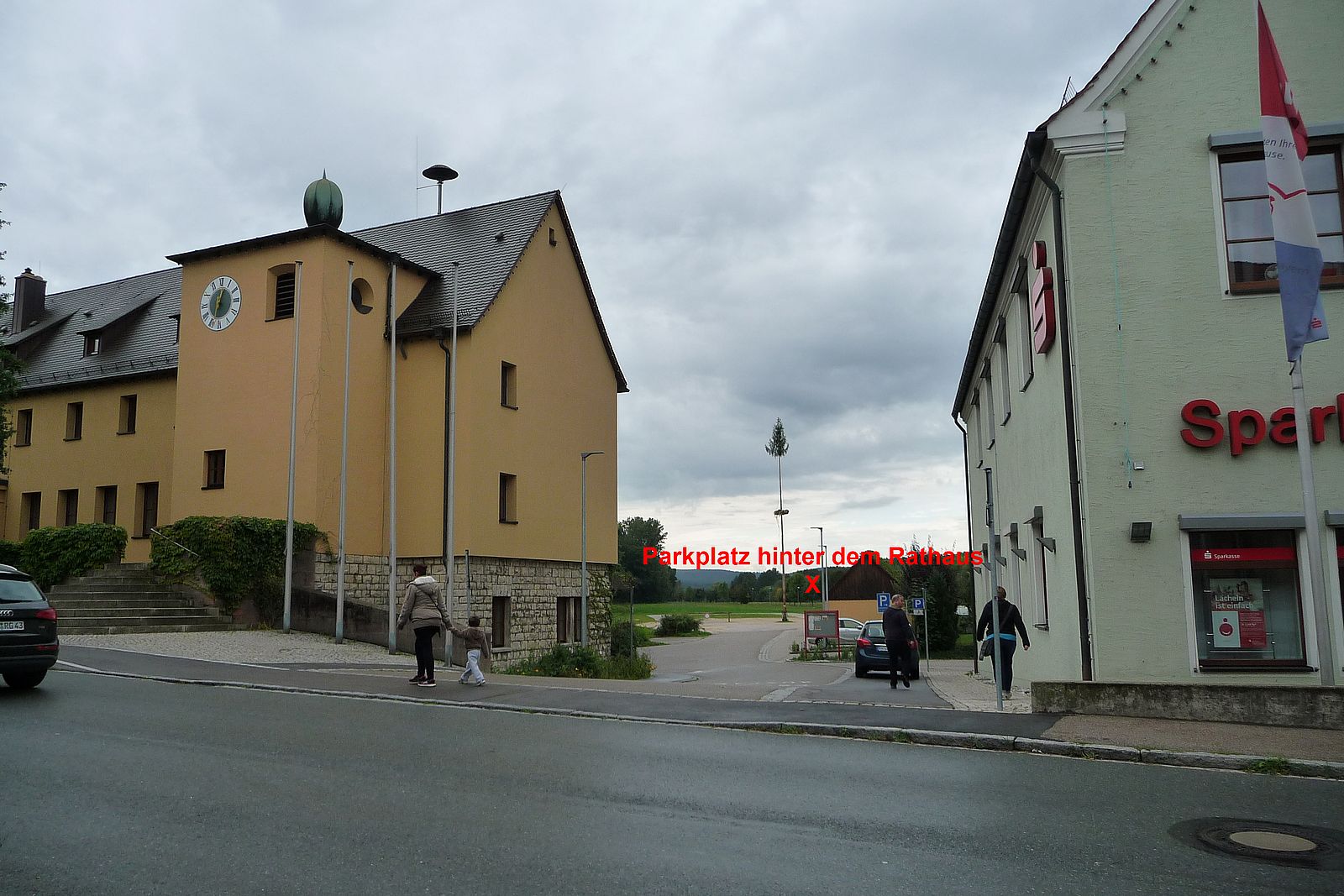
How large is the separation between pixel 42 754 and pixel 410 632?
14.6 m

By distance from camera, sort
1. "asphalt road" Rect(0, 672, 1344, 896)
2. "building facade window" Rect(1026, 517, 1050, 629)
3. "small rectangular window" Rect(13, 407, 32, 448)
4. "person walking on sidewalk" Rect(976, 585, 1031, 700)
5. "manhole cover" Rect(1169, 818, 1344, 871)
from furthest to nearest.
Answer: "small rectangular window" Rect(13, 407, 32, 448)
"building facade window" Rect(1026, 517, 1050, 629)
"person walking on sidewalk" Rect(976, 585, 1031, 700)
"manhole cover" Rect(1169, 818, 1344, 871)
"asphalt road" Rect(0, 672, 1344, 896)

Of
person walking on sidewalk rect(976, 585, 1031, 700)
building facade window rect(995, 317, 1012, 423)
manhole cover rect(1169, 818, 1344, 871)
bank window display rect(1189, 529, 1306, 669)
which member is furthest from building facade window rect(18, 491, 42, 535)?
manhole cover rect(1169, 818, 1344, 871)

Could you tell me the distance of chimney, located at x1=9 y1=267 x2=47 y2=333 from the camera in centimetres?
4147

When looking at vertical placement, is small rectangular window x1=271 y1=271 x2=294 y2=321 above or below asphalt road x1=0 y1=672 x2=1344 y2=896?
above

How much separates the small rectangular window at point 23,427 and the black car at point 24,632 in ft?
88.4

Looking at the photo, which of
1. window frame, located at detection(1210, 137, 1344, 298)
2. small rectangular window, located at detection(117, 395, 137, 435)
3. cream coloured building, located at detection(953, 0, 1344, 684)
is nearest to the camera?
cream coloured building, located at detection(953, 0, 1344, 684)

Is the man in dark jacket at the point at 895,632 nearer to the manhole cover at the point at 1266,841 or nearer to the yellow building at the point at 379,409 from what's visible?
the yellow building at the point at 379,409

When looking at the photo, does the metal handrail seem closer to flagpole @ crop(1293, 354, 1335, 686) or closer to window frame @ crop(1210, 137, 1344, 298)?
window frame @ crop(1210, 137, 1344, 298)

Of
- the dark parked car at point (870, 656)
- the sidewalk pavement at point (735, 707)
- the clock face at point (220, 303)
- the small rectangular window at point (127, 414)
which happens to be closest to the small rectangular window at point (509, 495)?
the sidewalk pavement at point (735, 707)

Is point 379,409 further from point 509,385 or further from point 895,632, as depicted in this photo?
point 895,632

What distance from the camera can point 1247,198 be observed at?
13000 mm

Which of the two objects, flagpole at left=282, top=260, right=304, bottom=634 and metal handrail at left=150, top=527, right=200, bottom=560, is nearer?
flagpole at left=282, top=260, right=304, bottom=634

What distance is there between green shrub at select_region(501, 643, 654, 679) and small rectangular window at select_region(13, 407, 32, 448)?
65.6ft

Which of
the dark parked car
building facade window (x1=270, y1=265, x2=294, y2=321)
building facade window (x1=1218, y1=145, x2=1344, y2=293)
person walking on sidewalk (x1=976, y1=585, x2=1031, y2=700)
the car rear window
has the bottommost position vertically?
the dark parked car
